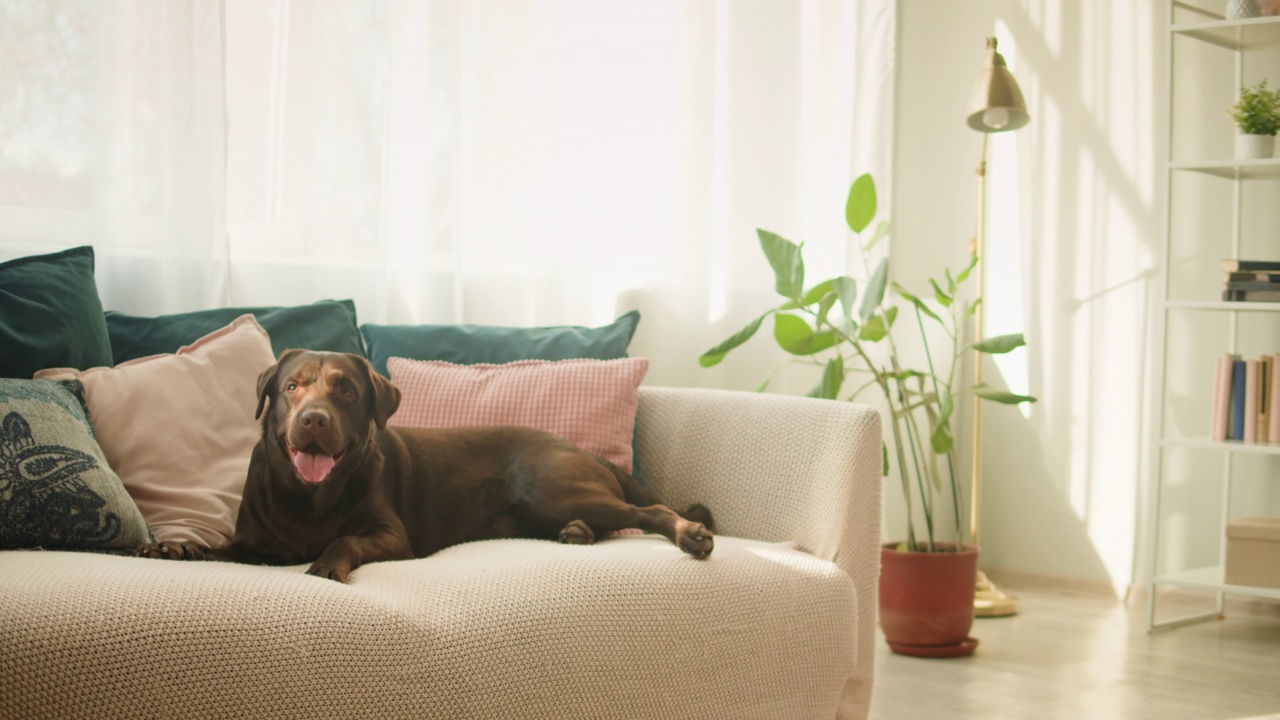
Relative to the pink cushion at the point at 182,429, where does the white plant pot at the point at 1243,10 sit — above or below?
above

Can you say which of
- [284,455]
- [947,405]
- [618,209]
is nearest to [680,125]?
[618,209]

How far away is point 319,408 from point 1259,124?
2.72 meters

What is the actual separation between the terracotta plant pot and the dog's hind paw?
1204mm

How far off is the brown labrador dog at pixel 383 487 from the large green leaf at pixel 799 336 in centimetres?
85

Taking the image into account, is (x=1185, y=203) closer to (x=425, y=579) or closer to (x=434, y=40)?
(x=434, y=40)

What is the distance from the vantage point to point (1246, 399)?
10.1ft

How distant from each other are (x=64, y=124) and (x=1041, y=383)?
9.72ft

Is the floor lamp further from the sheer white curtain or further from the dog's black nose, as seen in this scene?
the dog's black nose

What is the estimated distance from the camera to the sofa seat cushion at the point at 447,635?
46.8 inches

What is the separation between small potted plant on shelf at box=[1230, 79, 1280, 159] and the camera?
3.10 m

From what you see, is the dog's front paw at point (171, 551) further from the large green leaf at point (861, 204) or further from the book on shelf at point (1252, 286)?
the book on shelf at point (1252, 286)

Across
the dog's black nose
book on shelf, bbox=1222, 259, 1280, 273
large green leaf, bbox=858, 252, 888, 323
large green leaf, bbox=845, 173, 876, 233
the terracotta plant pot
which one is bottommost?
the terracotta plant pot

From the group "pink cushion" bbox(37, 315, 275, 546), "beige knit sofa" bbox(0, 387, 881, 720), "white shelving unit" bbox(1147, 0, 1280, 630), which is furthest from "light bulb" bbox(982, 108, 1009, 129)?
"pink cushion" bbox(37, 315, 275, 546)

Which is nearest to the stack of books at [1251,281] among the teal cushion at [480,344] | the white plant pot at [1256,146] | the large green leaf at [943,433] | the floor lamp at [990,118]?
the white plant pot at [1256,146]
